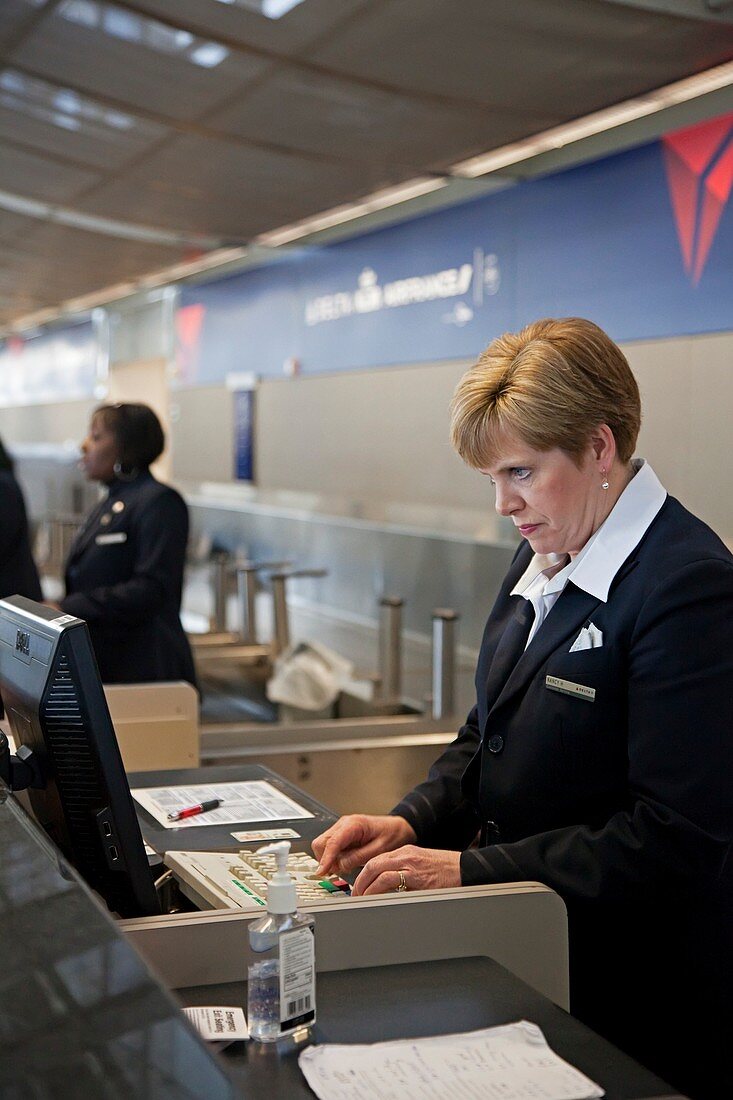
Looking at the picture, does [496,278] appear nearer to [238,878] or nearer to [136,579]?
[136,579]

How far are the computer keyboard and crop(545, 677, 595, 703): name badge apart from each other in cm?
39

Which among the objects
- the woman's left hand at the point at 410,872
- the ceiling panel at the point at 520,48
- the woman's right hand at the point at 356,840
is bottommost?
the woman's right hand at the point at 356,840

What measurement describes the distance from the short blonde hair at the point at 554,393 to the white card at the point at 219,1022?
0.80 metres

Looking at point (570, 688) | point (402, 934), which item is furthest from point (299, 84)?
point (402, 934)

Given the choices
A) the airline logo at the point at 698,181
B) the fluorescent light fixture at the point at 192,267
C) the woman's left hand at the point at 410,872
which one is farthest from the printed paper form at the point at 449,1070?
the fluorescent light fixture at the point at 192,267

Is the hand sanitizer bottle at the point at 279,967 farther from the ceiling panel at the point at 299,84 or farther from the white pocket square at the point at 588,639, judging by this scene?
the ceiling panel at the point at 299,84

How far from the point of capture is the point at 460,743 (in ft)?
6.68

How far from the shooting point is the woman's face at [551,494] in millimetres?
1648

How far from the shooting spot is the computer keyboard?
161cm

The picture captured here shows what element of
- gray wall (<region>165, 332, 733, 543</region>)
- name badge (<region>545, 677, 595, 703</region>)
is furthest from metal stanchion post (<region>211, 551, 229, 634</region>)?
name badge (<region>545, 677, 595, 703</region>)

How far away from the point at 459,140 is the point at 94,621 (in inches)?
78.3

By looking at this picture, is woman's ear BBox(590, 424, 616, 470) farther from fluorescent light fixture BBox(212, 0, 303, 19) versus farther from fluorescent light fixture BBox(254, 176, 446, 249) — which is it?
fluorescent light fixture BBox(254, 176, 446, 249)

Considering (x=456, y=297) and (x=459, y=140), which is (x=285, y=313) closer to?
(x=456, y=297)

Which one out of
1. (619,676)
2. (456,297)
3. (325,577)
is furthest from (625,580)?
(325,577)
